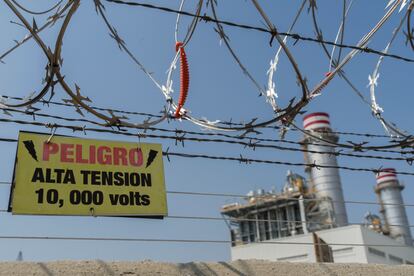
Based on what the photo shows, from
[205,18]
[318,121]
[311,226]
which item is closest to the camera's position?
[205,18]

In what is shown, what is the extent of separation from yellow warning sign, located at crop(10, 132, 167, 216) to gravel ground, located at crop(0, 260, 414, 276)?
0.72 m

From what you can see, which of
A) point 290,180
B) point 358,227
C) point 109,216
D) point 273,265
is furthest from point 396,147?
point 290,180

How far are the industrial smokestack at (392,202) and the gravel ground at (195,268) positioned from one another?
158 ft

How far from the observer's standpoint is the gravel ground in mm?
6441

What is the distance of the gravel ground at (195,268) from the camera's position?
6.44 m

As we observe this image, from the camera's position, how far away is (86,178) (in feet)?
23.2

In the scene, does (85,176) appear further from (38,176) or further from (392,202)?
(392,202)

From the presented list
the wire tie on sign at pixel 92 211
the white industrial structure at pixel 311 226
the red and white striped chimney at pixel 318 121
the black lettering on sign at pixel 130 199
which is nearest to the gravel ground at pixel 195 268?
the wire tie on sign at pixel 92 211

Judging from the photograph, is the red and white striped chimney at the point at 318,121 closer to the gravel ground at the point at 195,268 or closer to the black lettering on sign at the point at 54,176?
the gravel ground at the point at 195,268

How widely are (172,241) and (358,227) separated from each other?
3444 centimetres

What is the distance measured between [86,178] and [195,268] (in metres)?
2.14

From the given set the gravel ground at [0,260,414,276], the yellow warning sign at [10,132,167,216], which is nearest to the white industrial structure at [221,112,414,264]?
the gravel ground at [0,260,414,276]

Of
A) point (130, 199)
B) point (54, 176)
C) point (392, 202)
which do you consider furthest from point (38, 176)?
point (392, 202)

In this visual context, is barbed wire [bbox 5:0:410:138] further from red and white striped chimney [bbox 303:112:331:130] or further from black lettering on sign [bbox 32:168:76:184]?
red and white striped chimney [bbox 303:112:331:130]
